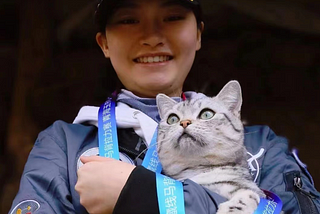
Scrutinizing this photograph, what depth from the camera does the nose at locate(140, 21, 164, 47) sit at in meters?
1.28

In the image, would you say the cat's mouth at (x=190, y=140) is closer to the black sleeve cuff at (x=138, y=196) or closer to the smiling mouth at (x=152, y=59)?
the black sleeve cuff at (x=138, y=196)

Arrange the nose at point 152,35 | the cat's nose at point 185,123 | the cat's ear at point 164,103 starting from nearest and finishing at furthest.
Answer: the cat's nose at point 185,123, the cat's ear at point 164,103, the nose at point 152,35

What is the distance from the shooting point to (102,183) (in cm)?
102

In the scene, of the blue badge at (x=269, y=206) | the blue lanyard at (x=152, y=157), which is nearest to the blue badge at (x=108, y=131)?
the blue lanyard at (x=152, y=157)

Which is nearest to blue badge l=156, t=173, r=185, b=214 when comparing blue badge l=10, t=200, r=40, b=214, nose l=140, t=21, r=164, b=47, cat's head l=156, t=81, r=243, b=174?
cat's head l=156, t=81, r=243, b=174

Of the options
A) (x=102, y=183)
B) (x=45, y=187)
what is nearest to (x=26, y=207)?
(x=45, y=187)

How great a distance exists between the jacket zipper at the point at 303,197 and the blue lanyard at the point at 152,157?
0.36 m

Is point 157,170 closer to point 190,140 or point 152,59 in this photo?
point 190,140

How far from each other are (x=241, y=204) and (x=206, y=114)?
23 cm

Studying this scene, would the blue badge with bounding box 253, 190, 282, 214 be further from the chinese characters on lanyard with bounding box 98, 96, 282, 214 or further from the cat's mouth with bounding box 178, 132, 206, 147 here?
the cat's mouth with bounding box 178, 132, 206, 147

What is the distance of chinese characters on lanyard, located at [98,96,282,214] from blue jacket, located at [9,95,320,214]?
0.02m

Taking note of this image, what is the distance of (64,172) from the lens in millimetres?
1214

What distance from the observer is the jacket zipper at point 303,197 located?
1.16 metres

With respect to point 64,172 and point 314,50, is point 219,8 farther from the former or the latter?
point 64,172
